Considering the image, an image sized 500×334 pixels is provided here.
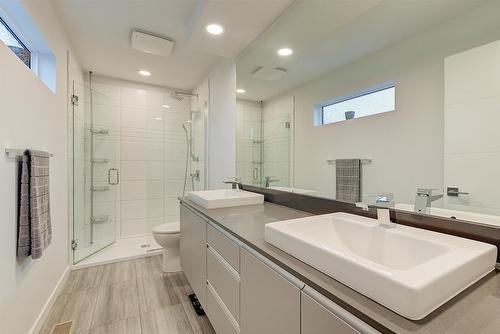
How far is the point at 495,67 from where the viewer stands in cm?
79

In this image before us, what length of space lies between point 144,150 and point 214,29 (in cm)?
241

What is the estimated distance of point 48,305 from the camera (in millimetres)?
Answer: 1727

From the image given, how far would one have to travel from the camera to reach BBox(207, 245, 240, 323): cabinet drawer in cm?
108

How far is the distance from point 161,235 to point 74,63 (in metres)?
2.23

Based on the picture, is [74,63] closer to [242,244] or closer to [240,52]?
[240,52]

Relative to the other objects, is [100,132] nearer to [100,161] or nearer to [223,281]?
[100,161]

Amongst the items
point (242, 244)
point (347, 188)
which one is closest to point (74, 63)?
point (242, 244)

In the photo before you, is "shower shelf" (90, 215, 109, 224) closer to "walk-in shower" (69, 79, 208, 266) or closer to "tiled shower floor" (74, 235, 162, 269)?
"walk-in shower" (69, 79, 208, 266)

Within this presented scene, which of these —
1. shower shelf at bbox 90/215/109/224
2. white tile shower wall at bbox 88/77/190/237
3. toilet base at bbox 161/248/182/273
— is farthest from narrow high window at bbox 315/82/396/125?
shower shelf at bbox 90/215/109/224

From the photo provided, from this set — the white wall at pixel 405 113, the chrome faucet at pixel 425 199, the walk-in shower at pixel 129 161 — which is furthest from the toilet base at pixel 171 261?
the chrome faucet at pixel 425 199

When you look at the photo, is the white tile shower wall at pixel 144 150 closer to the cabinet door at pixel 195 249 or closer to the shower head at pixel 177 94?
the shower head at pixel 177 94

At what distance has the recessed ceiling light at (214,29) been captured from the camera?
1822mm

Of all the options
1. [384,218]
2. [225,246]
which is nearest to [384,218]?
[384,218]

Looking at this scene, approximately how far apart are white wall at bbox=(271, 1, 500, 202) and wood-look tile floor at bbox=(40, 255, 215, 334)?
4.85 feet
